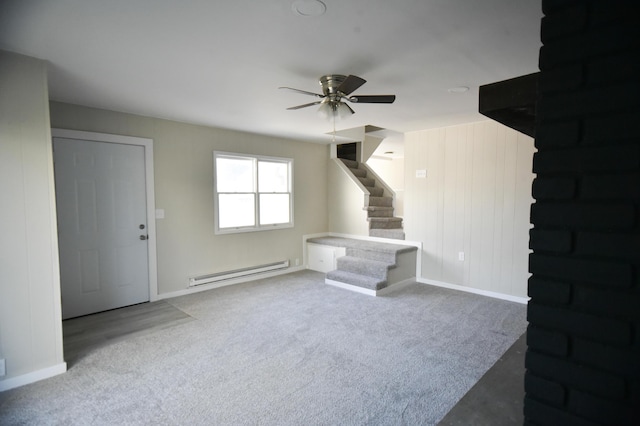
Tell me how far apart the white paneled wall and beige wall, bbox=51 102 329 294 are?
2295 mm

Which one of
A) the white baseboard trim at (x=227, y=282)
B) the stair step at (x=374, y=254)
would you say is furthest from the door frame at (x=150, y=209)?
the stair step at (x=374, y=254)

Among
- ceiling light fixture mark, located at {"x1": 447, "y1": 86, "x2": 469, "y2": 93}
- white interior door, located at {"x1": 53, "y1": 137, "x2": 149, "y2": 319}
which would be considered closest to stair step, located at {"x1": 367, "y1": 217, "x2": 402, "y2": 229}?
ceiling light fixture mark, located at {"x1": 447, "y1": 86, "x2": 469, "y2": 93}

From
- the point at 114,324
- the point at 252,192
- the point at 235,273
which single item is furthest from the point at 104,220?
the point at 252,192

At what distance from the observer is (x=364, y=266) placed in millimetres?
4941

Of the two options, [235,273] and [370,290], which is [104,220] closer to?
[235,273]

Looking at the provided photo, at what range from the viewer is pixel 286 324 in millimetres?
3549

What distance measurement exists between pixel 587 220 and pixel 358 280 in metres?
4.02

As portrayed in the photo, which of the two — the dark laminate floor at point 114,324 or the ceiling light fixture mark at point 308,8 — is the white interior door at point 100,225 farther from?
the ceiling light fixture mark at point 308,8

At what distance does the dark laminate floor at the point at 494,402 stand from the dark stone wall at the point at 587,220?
53 cm

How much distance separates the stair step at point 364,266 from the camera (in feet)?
15.5

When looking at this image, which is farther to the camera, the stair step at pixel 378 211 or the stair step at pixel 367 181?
the stair step at pixel 367 181

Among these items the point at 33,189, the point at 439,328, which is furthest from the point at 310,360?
the point at 33,189

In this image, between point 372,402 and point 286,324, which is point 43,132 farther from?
point 372,402

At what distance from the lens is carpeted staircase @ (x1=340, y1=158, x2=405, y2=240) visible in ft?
18.9
